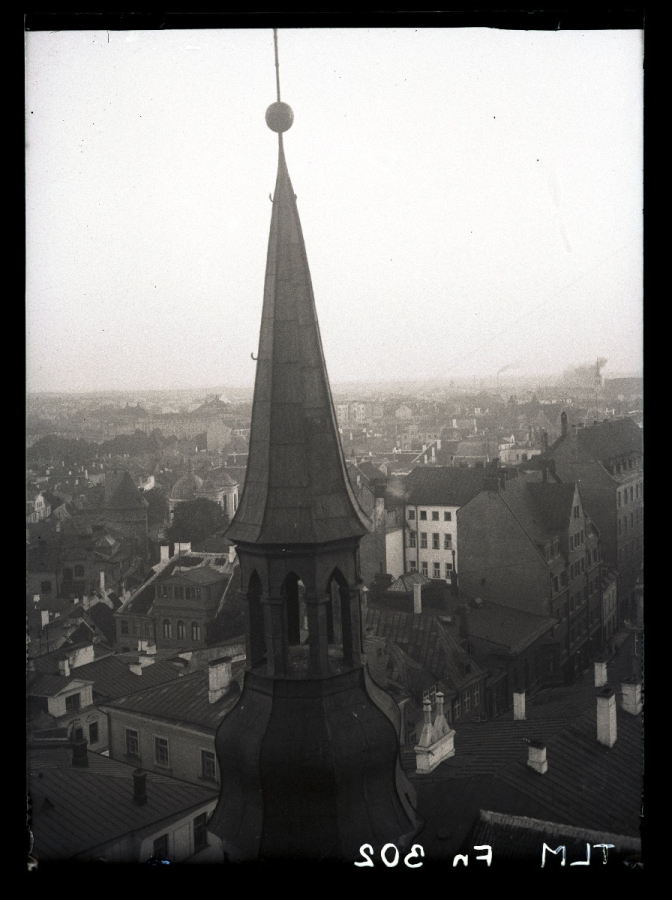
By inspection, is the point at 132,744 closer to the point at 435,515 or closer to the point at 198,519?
the point at 198,519

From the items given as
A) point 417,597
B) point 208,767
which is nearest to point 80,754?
point 208,767

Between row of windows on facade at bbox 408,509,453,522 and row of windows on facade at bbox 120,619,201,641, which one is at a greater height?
row of windows on facade at bbox 408,509,453,522

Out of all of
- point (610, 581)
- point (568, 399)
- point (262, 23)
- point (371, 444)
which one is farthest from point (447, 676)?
point (262, 23)

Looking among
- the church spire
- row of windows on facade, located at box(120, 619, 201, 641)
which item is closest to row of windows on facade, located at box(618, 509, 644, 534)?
the church spire

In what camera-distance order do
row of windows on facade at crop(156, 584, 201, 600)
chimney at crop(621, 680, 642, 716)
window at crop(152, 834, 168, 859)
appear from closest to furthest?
window at crop(152, 834, 168, 859), chimney at crop(621, 680, 642, 716), row of windows on facade at crop(156, 584, 201, 600)

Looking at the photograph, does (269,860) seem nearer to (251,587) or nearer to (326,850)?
(326,850)

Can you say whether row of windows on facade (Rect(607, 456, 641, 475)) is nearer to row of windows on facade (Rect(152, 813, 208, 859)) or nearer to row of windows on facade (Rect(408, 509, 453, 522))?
row of windows on facade (Rect(408, 509, 453, 522))

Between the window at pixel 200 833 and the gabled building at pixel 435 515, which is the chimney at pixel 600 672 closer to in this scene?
the gabled building at pixel 435 515
